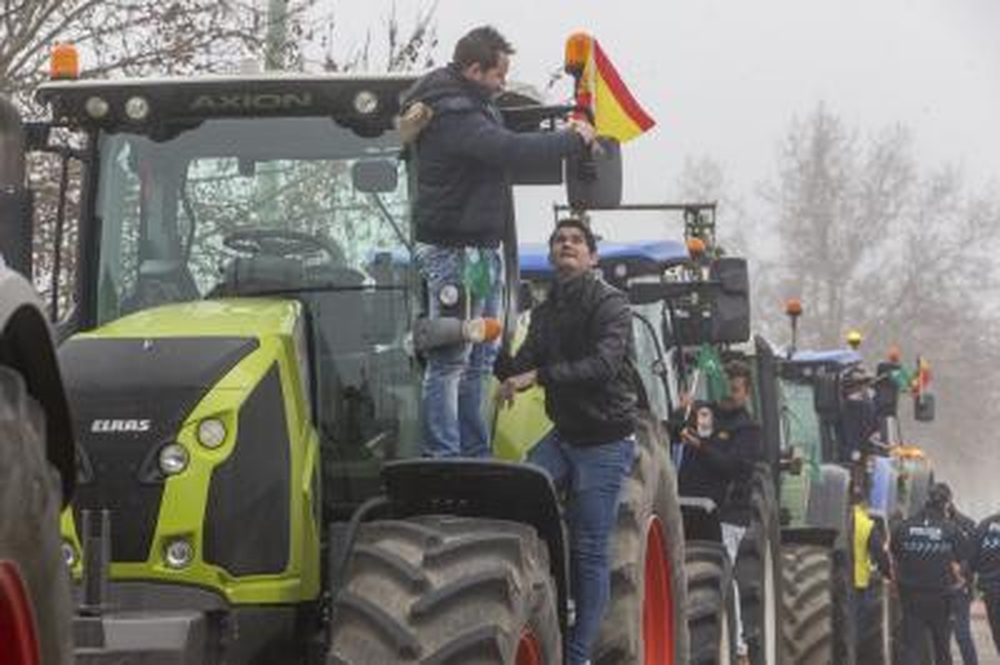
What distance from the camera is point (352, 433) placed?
263 inches

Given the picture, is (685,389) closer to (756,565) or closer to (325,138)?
(756,565)

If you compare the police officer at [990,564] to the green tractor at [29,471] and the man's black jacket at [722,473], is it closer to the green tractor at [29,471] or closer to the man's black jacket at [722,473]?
the man's black jacket at [722,473]

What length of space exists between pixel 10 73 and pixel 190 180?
8528 mm

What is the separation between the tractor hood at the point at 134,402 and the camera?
19.5 feet

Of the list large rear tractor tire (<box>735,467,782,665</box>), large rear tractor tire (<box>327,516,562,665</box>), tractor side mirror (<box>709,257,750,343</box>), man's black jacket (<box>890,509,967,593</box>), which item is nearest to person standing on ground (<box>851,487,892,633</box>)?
man's black jacket (<box>890,509,967,593</box>)

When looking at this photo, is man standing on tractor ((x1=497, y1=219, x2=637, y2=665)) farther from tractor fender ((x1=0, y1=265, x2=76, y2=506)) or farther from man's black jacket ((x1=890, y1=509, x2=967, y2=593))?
man's black jacket ((x1=890, y1=509, x2=967, y2=593))

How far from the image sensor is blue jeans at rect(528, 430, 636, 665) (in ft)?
23.6

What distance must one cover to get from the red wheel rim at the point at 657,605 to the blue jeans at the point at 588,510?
0.86 m

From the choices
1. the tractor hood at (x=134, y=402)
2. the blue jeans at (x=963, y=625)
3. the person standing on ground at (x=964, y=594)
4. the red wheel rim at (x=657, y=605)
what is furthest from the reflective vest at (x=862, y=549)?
the tractor hood at (x=134, y=402)

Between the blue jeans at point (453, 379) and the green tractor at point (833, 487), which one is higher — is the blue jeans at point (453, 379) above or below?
above

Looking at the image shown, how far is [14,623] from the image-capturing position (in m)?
3.73

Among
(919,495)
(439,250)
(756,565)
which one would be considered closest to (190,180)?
(439,250)

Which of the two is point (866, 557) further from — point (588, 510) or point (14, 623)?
point (14, 623)

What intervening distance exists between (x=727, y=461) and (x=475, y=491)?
5895 millimetres
